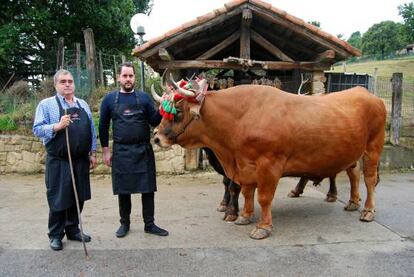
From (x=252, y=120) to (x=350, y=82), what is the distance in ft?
17.0

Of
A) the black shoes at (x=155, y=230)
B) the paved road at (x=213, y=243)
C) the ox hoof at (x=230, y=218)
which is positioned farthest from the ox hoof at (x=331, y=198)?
the black shoes at (x=155, y=230)

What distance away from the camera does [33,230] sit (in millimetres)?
5062

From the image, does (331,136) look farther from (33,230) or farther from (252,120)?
(33,230)

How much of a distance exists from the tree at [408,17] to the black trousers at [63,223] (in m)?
48.2

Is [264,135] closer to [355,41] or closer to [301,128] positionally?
[301,128]

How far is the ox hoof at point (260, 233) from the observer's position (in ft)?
15.7

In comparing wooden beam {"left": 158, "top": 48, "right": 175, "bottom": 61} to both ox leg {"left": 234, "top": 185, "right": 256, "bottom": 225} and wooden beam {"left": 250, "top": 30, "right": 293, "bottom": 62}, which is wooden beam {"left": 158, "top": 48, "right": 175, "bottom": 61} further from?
ox leg {"left": 234, "top": 185, "right": 256, "bottom": 225}

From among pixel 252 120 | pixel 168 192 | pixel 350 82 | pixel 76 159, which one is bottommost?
pixel 168 192

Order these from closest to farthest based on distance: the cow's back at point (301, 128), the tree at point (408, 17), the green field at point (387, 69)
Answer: the cow's back at point (301, 128) → the green field at point (387, 69) → the tree at point (408, 17)

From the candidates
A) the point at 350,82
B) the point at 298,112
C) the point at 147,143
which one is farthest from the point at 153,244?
the point at 350,82

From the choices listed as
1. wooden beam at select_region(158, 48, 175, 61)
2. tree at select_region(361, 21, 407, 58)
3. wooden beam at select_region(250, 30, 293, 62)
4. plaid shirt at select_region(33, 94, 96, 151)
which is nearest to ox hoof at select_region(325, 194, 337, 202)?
wooden beam at select_region(250, 30, 293, 62)

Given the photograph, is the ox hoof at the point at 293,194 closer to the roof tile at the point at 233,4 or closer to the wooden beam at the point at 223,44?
the wooden beam at the point at 223,44

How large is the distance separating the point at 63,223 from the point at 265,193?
222cm

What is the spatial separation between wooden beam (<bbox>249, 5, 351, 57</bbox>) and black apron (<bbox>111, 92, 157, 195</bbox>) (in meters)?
3.88
